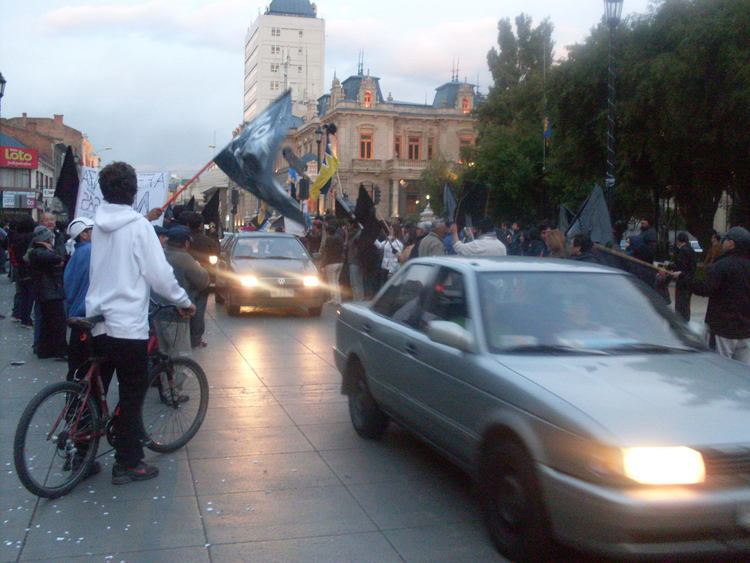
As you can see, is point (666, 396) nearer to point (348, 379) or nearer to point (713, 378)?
point (713, 378)

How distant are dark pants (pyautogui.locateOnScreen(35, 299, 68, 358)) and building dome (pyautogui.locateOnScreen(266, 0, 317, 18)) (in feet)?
432

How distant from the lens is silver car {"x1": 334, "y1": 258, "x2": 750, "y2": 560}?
4.16 meters

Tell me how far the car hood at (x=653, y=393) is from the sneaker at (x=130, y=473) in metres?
2.66

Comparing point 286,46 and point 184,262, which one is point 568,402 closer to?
point 184,262

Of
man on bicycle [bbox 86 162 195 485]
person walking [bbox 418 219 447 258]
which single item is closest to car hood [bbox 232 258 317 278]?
person walking [bbox 418 219 447 258]

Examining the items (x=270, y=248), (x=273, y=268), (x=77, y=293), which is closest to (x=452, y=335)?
(x=77, y=293)

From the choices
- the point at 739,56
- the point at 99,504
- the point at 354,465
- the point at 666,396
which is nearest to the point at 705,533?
the point at 666,396

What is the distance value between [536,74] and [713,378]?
2299 inches

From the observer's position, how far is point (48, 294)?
11.7 m

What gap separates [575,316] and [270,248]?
42.8 ft

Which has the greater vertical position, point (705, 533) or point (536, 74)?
point (536, 74)

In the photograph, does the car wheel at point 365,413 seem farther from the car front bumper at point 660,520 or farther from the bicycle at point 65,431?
the car front bumper at point 660,520

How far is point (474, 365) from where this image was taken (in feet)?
17.5

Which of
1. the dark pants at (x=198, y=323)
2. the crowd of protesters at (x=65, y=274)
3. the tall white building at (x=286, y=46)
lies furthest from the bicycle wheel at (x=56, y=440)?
the tall white building at (x=286, y=46)
